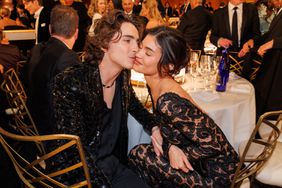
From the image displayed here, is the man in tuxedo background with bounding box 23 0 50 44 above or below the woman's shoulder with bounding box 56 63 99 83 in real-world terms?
above

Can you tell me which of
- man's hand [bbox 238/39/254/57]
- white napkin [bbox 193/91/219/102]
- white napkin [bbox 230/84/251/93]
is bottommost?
white napkin [bbox 193/91/219/102]

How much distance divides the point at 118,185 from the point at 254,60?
312cm

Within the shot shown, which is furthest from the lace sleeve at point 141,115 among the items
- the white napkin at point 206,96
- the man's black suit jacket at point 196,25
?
the man's black suit jacket at point 196,25

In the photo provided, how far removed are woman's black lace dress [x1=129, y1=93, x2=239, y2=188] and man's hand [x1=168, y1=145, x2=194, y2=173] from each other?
0.02m

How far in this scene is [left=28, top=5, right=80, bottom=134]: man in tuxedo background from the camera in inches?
90.4

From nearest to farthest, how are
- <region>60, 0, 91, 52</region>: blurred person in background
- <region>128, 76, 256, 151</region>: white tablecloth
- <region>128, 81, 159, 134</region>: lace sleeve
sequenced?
<region>128, 81, 159, 134</region>: lace sleeve → <region>128, 76, 256, 151</region>: white tablecloth → <region>60, 0, 91, 52</region>: blurred person in background

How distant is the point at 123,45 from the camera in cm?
162

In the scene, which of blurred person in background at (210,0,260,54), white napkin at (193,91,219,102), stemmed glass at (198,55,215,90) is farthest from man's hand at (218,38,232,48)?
white napkin at (193,91,219,102)

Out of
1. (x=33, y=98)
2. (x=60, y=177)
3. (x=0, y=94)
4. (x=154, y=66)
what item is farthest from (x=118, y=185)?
(x=0, y=94)

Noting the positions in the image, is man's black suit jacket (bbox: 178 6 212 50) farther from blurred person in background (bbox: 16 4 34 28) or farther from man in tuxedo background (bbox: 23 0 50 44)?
blurred person in background (bbox: 16 4 34 28)

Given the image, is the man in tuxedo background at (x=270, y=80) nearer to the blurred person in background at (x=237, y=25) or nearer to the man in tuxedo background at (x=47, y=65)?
the blurred person in background at (x=237, y=25)

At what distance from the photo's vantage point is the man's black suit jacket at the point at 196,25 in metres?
4.70

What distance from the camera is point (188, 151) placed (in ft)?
5.27

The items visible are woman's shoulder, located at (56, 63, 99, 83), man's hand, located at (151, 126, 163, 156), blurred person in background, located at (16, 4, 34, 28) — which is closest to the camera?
woman's shoulder, located at (56, 63, 99, 83)
